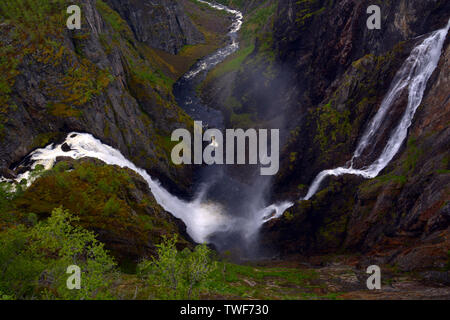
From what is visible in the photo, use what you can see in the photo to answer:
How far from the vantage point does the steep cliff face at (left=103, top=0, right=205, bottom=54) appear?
120 meters

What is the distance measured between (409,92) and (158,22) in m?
116

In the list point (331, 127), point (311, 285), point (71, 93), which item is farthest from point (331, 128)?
point (71, 93)

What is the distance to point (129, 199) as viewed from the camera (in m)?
36.7

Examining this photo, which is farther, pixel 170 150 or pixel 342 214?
pixel 170 150

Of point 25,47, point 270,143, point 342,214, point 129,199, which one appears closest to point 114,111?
point 25,47

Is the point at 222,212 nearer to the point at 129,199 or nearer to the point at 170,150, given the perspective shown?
the point at 170,150

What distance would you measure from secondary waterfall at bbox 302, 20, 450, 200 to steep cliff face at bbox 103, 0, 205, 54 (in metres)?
108

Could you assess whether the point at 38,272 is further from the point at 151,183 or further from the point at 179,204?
the point at 179,204

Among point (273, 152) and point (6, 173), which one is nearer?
point (6, 173)

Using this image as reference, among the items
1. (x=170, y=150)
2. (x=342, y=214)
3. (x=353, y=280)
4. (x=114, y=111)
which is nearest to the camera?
(x=353, y=280)

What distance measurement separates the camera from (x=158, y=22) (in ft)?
425

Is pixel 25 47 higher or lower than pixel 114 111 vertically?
higher
